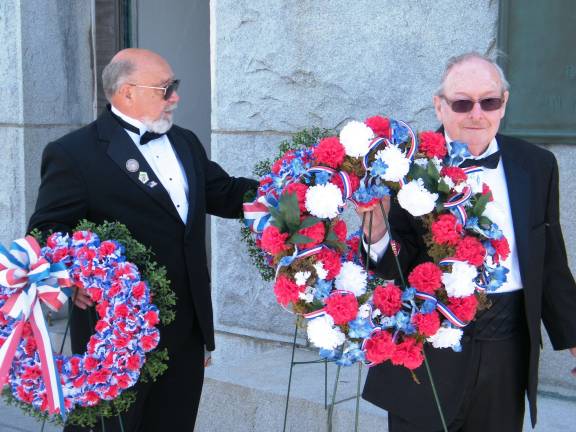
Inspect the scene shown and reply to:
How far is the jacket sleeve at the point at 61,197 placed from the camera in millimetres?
3250

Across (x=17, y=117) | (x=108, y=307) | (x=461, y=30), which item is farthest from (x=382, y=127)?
(x=17, y=117)

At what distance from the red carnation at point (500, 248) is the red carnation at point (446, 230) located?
0.13 metres

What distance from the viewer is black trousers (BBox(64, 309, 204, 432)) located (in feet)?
11.0

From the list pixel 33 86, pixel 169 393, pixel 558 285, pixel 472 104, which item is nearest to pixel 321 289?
pixel 472 104

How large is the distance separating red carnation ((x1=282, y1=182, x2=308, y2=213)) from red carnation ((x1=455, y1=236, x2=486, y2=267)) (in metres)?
0.50

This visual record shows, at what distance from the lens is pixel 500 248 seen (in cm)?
261

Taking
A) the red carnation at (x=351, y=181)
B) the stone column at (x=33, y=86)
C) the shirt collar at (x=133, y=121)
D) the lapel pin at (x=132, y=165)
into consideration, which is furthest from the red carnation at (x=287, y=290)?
the stone column at (x=33, y=86)

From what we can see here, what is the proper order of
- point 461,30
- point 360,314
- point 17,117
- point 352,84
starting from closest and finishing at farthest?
point 360,314
point 461,30
point 352,84
point 17,117

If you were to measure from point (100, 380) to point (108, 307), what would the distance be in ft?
0.84

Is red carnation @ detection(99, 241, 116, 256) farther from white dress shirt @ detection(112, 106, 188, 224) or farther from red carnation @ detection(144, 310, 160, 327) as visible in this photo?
white dress shirt @ detection(112, 106, 188, 224)

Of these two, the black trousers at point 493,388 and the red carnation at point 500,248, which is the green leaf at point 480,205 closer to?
the red carnation at point 500,248

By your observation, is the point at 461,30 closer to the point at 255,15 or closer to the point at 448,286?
the point at 255,15

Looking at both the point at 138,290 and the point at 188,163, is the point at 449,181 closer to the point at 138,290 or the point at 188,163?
the point at 138,290

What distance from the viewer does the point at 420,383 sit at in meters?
2.80
